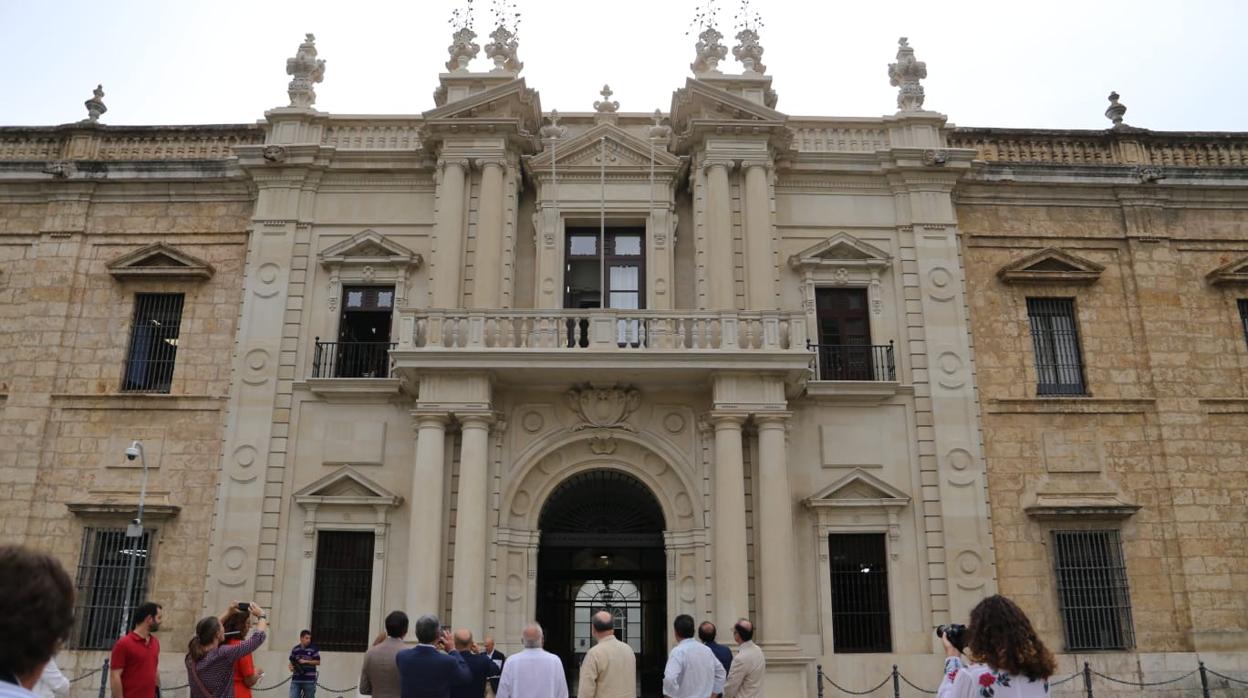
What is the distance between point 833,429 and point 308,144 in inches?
497

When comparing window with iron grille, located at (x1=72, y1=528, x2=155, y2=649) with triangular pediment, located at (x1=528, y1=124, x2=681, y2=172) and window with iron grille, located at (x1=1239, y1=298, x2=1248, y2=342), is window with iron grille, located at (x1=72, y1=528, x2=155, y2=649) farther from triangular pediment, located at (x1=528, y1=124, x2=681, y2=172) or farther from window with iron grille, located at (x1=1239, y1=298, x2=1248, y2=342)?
window with iron grille, located at (x1=1239, y1=298, x2=1248, y2=342)

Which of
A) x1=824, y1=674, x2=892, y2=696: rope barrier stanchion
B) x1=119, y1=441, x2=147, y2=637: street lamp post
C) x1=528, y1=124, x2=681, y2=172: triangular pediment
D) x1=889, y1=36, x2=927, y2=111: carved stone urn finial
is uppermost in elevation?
x1=889, y1=36, x2=927, y2=111: carved stone urn finial

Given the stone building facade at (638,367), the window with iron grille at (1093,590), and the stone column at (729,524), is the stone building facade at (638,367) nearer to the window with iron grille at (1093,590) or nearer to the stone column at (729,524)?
the stone column at (729,524)

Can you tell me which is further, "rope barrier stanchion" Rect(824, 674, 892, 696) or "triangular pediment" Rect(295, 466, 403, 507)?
"triangular pediment" Rect(295, 466, 403, 507)

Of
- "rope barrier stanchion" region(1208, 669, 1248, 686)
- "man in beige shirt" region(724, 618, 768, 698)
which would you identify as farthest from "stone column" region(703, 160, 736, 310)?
"rope barrier stanchion" region(1208, 669, 1248, 686)

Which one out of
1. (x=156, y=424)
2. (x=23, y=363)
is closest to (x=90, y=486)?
(x=156, y=424)

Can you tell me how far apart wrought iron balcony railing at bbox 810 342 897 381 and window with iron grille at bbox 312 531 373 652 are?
972cm

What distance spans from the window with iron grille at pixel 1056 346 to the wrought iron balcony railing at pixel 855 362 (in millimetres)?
3311

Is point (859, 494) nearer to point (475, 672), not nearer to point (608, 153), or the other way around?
point (608, 153)

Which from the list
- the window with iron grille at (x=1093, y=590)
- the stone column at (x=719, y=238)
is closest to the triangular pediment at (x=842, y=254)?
the stone column at (x=719, y=238)

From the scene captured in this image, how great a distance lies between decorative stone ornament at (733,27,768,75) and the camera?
66.7 ft

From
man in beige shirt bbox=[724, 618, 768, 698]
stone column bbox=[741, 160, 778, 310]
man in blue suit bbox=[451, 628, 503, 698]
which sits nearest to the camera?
man in blue suit bbox=[451, 628, 503, 698]

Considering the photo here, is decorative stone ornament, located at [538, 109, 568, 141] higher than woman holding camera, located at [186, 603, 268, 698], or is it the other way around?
decorative stone ornament, located at [538, 109, 568, 141]

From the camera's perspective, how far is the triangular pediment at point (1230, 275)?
19625 mm
